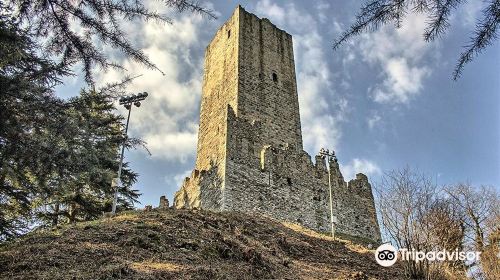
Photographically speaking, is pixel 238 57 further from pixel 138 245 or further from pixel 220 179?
pixel 138 245

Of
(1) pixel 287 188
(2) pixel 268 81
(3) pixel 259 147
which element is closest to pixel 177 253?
(1) pixel 287 188

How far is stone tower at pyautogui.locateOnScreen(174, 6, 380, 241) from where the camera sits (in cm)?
1791

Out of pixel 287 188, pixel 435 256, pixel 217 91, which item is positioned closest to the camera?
pixel 435 256

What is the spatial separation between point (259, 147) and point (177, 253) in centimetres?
1086

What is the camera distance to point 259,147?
19.6 meters

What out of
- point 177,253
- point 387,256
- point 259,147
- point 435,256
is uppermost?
point 259,147

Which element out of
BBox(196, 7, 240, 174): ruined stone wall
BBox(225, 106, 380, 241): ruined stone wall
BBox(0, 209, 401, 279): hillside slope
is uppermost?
BBox(196, 7, 240, 174): ruined stone wall

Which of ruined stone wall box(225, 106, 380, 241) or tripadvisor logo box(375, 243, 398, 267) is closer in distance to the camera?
tripadvisor logo box(375, 243, 398, 267)

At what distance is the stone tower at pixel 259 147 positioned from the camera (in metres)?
17.9

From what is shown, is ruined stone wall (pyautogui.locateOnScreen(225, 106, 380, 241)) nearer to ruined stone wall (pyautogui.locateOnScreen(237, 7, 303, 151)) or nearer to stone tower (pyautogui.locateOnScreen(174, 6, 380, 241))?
A: stone tower (pyautogui.locateOnScreen(174, 6, 380, 241))

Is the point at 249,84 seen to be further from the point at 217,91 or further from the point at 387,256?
the point at 387,256

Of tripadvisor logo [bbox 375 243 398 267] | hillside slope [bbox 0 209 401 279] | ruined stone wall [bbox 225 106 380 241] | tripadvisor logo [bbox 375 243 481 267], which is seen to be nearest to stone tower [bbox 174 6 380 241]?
ruined stone wall [bbox 225 106 380 241]

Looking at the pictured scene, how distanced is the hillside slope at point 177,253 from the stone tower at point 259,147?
4154mm

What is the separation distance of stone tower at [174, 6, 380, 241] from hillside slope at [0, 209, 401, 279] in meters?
4.15
